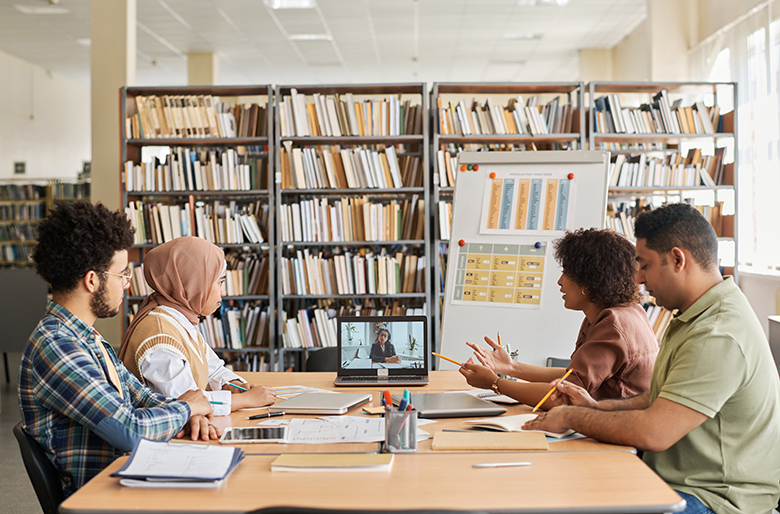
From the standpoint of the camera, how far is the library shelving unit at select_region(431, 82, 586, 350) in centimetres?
491

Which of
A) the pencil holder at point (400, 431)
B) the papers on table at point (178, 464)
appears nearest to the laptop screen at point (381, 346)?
the pencil holder at point (400, 431)

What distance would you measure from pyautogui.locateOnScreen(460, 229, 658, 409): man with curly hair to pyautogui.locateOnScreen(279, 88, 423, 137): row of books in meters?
2.91

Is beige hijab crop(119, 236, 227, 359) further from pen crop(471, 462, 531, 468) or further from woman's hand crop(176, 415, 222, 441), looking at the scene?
pen crop(471, 462, 531, 468)

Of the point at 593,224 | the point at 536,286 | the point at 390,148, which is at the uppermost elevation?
the point at 390,148

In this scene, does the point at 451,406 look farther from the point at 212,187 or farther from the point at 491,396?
the point at 212,187

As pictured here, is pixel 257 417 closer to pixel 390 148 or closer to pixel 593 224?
pixel 593 224

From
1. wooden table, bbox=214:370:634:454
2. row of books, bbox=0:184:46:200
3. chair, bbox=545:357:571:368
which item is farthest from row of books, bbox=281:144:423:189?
row of books, bbox=0:184:46:200

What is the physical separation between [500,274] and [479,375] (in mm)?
1247

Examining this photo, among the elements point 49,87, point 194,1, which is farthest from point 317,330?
point 49,87

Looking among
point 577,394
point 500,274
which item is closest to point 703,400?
point 577,394

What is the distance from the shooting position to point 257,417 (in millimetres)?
2004

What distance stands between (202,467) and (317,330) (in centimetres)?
353

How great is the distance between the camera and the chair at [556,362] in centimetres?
315

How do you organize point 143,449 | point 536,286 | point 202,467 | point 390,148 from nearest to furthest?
point 202,467, point 143,449, point 536,286, point 390,148
